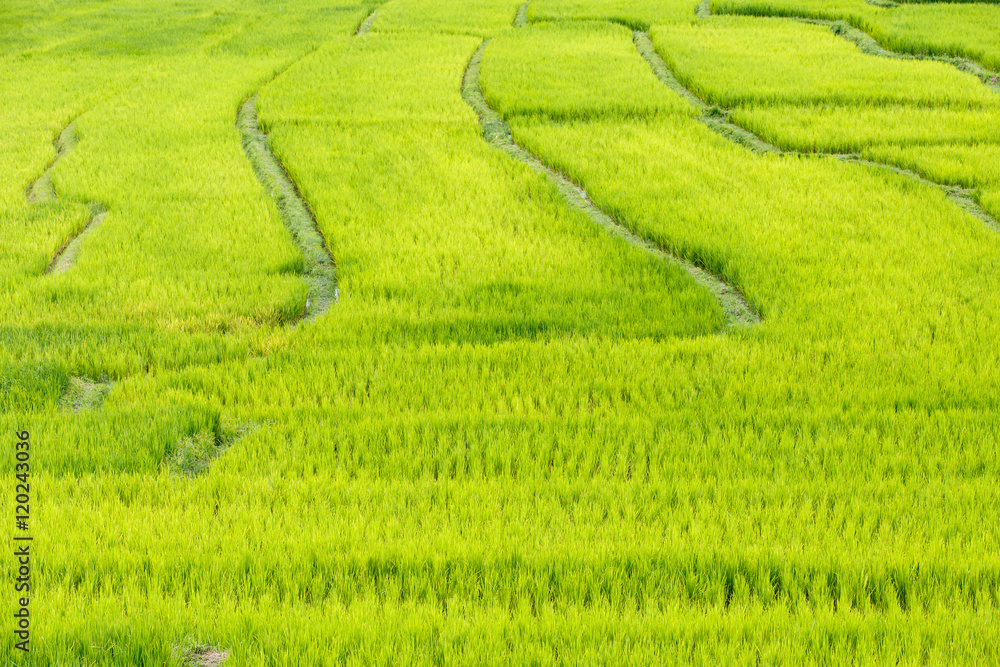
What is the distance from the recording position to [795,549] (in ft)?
8.59

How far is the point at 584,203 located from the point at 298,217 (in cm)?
223

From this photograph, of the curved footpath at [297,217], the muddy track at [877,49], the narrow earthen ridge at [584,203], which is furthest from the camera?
the muddy track at [877,49]

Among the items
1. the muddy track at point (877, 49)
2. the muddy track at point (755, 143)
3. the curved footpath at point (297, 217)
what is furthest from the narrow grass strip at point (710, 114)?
the curved footpath at point (297, 217)

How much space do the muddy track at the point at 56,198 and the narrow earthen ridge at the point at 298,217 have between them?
1.32m

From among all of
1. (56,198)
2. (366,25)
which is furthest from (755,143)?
(366,25)

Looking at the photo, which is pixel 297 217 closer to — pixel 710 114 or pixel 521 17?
pixel 710 114

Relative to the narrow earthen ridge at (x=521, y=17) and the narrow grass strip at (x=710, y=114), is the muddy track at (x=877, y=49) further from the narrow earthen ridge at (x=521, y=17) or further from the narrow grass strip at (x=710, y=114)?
the narrow earthen ridge at (x=521, y=17)

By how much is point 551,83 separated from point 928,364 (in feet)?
20.9

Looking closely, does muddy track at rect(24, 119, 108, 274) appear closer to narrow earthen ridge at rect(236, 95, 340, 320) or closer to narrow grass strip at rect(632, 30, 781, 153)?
narrow earthen ridge at rect(236, 95, 340, 320)

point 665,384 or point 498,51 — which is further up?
point 498,51

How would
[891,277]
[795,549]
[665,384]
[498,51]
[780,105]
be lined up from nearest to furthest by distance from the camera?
[795,549] → [665,384] → [891,277] → [780,105] → [498,51]

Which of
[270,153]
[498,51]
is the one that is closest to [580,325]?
[270,153]

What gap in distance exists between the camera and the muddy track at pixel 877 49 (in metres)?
9.51

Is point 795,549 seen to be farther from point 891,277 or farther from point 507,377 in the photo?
point 891,277
